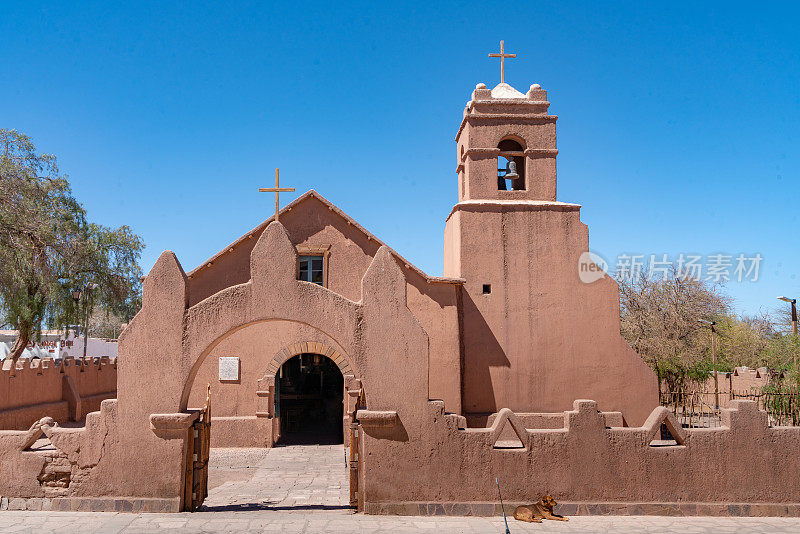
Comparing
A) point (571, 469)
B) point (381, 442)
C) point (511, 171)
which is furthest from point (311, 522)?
point (511, 171)

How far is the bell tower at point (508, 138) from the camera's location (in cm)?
1600

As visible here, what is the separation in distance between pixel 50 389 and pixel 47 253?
6.63 meters

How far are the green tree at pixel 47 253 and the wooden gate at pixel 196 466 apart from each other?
1444 cm

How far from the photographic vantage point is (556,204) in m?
15.8

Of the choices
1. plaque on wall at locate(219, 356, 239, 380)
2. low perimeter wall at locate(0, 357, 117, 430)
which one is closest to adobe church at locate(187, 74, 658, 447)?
plaque on wall at locate(219, 356, 239, 380)

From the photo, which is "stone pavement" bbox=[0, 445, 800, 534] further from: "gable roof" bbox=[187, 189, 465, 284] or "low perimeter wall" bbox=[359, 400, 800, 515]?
"gable roof" bbox=[187, 189, 465, 284]

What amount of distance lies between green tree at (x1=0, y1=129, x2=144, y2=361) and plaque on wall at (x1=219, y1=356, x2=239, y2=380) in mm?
9229

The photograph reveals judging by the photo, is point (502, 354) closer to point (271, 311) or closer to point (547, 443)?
point (547, 443)

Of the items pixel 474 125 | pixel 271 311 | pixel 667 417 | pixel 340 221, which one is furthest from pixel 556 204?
pixel 271 311

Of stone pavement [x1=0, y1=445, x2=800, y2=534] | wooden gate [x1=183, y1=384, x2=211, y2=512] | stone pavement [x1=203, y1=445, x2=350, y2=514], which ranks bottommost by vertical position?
stone pavement [x1=203, y1=445, x2=350, y2=514]

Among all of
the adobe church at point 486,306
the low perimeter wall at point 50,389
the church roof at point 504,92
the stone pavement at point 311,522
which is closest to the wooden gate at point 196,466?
the stone pavement at point 311,522

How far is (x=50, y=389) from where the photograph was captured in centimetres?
1780

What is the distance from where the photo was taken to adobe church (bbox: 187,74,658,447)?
1533 centimetres

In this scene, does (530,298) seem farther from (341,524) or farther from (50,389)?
(50,389)
